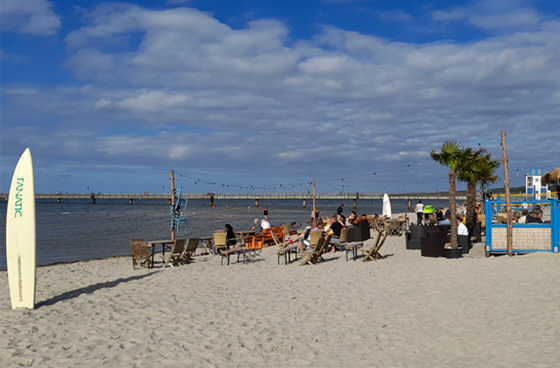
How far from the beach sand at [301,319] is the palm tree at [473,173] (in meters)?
6.46

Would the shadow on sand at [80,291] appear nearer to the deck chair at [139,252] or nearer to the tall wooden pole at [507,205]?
the deck chair at [139,252]

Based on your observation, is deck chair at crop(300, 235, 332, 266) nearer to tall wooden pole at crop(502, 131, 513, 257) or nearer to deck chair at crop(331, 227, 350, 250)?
deck chair at crop(331, 227, 350, 250)

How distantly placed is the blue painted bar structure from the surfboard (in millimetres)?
8664

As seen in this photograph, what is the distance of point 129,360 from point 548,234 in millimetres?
9263

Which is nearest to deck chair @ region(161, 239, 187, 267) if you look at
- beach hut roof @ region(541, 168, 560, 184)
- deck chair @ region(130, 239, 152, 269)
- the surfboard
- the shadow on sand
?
deck chair @ region(130, 239, 152, 269)

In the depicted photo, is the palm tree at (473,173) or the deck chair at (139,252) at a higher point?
the palm tree at (473,173)

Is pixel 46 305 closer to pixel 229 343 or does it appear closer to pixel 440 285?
pixel 229 343

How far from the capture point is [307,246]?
1278 centimetres

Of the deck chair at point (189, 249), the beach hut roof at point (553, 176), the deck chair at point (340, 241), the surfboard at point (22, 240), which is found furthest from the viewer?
the beach hut roof at point (553, 176)

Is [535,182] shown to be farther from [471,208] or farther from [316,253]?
[316,253]

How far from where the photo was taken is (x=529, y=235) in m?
10.7

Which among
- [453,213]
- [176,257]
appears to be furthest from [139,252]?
[453,213]

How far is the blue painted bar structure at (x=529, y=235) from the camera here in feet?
34.4

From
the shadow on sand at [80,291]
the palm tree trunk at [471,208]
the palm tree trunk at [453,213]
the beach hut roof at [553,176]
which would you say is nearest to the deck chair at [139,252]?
the shadow on sand at [80,291]
